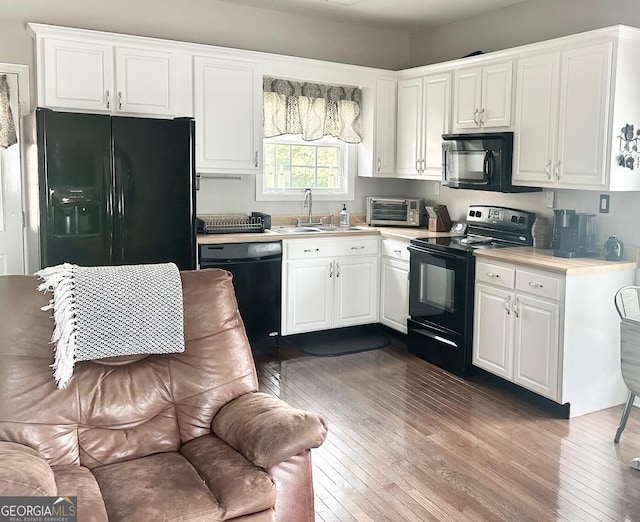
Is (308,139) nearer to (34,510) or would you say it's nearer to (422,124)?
(422,124)

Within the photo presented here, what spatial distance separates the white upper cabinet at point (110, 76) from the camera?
4117 millimetres

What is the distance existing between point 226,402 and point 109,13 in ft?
11.0

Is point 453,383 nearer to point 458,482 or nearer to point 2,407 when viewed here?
point 458,482

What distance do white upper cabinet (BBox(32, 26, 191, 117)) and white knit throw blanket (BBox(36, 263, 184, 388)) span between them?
7.41 feet

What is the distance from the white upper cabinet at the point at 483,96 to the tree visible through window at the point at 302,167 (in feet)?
4.06

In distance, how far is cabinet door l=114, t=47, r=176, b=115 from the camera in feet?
14.1

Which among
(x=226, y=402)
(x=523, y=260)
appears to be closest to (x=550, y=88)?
(x=523, y=260)

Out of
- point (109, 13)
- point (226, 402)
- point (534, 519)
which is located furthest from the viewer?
point (109, 13)

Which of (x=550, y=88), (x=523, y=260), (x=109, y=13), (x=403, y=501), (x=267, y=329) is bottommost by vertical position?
(x=403, y=501)

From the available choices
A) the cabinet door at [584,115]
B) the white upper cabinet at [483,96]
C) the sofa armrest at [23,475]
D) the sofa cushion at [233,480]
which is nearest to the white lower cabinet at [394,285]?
the white upper cabinet at [483,96]

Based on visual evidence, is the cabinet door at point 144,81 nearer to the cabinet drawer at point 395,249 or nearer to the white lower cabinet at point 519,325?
the cabinet drawer at point 395,249

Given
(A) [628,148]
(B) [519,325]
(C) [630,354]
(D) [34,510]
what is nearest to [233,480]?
(D) [34,510]

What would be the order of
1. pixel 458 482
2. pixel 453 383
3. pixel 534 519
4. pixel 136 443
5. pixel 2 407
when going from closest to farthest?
pixel 2 407
pixel 136 443
pixel 534 519
pixel 458 482
pixel 453 383

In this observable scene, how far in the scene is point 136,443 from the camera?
221 cm
